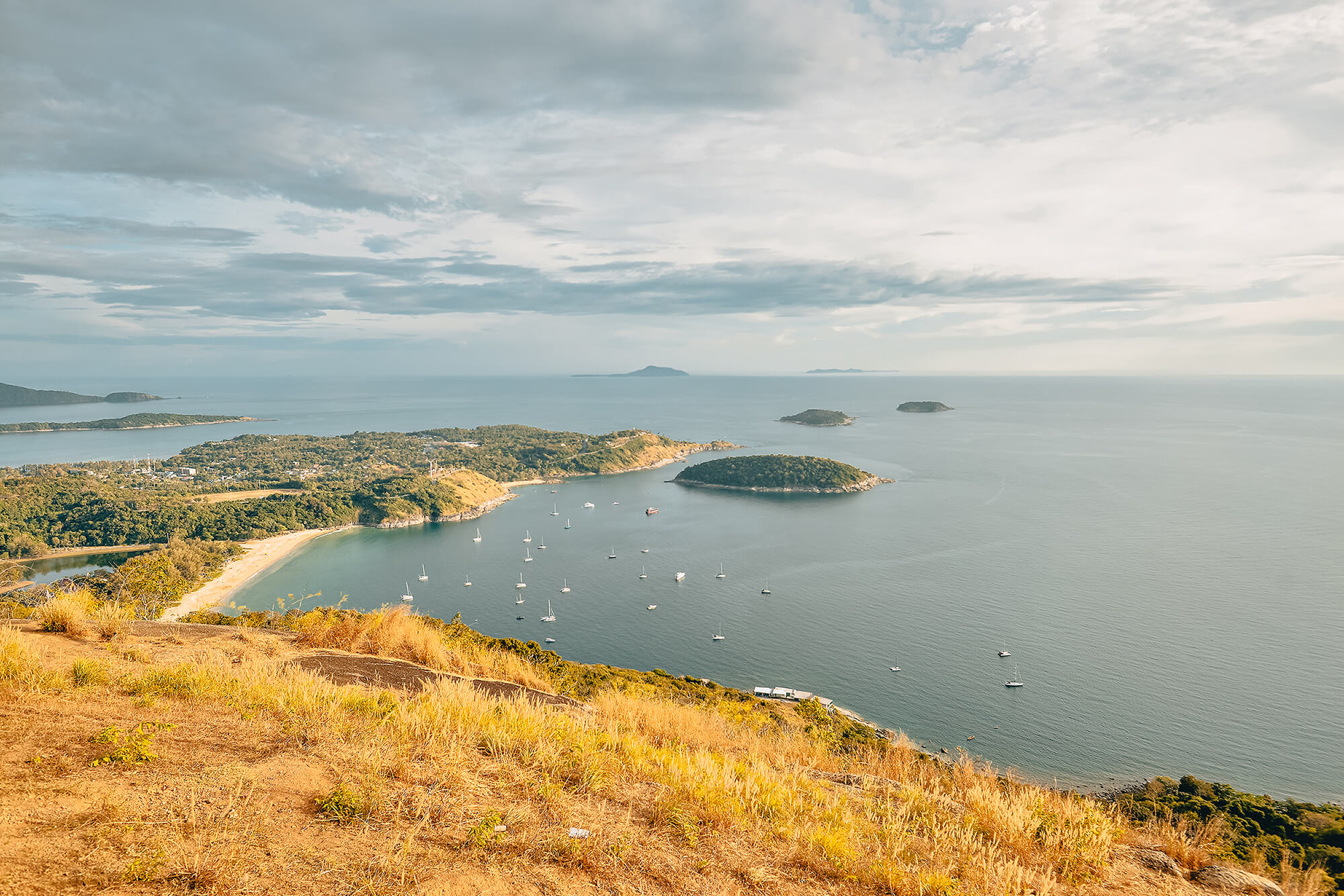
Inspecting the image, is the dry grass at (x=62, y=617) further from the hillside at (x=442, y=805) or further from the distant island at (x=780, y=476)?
the distant island at (x=780, y=476)

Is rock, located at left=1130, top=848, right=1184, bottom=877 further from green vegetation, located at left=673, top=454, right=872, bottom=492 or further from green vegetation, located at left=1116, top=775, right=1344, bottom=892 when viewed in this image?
green vegetation, located at left=673, top=454, right=872, bottom=492

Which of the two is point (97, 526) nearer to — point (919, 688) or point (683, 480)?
point (683, 480)

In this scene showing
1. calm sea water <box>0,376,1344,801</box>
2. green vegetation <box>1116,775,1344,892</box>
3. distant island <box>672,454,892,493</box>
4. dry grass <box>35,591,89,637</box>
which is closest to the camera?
dry grass <box>35,591,89,637</box>

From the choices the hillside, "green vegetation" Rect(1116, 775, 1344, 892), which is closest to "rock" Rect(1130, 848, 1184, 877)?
the hillside

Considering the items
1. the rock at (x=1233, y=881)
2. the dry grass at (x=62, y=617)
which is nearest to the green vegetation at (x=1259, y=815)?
the rock at (x=1233, y=881)

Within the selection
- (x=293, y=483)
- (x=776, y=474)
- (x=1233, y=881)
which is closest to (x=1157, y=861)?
(x=1233, y=881)
